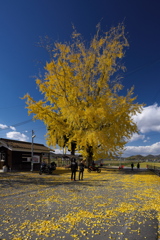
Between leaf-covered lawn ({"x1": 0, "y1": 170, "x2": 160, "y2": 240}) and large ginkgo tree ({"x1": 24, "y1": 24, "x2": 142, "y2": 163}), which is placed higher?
large ginkgo tree ({"x1": 24, "y1": 24, "x2": 142, "y2": 163})

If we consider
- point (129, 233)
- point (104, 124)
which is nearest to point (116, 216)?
point (129, 233)

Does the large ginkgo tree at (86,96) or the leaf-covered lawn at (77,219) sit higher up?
the large ginkgo tree at (86,96)

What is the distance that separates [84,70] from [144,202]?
22553mm

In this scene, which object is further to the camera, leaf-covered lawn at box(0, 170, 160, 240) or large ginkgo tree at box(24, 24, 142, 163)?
large ginkgo tree at box(24, 24, 142, 163)

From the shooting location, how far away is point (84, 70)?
93.6ft

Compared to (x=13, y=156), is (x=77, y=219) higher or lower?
lower

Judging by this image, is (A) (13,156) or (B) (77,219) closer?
(B) (77,219)

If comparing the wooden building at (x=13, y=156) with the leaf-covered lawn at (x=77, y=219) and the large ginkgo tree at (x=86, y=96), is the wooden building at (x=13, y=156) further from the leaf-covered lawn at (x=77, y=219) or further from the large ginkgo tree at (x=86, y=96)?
the leaf-covered lawn at (x=77, y=219)

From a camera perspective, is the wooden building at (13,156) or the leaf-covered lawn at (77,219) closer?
the leaf-covered lawn at (77,219)

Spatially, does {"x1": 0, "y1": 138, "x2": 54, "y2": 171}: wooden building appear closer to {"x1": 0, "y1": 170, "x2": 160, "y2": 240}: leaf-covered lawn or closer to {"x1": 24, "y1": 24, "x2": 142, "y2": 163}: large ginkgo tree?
{"x1": 24, "y1": 24, "x2": 142, "y2": 163}: large ginkgo tree

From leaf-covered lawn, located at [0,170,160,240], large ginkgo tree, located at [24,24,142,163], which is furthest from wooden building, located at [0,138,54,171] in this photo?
leaf-covered lawn, located at [0,170,160,240]

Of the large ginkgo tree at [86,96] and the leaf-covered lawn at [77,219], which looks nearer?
the leaf-covered lawn at [77,219]

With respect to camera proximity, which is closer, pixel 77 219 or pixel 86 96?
pixel 77 219

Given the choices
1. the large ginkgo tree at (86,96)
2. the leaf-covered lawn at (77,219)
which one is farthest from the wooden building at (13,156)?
the leaf-covered lawn at (77,219)
